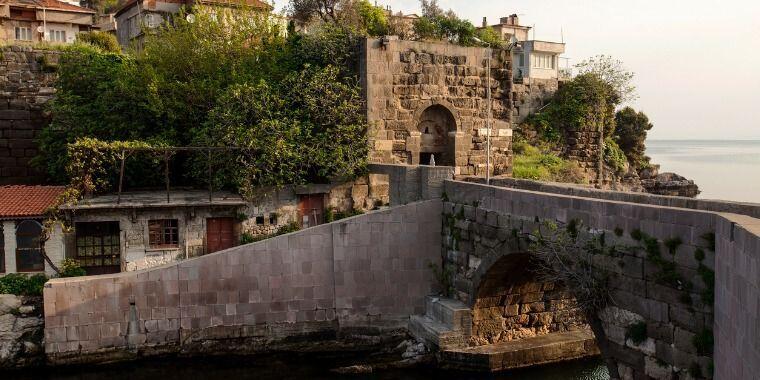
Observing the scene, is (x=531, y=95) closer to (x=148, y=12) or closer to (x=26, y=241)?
(x=148, y=12)

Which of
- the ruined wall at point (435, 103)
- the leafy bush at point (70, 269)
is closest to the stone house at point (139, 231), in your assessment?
the leafy bush at point (70, 269)

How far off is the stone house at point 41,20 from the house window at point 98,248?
59.3 ft

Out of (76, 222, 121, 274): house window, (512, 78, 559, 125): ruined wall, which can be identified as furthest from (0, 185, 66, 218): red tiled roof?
(512, 78, 559, 125): ruined wall

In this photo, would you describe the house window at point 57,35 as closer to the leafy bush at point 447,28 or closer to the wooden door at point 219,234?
the leafy bush at point 447,28

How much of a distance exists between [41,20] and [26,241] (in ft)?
72.9

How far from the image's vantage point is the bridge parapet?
7453 mm

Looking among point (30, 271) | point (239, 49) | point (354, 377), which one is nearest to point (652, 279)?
point (354, 377)

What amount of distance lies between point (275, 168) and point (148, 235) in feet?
13.2

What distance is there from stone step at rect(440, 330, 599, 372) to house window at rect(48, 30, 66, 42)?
3160 cm

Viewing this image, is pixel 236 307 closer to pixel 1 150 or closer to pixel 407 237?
pixel 407 237

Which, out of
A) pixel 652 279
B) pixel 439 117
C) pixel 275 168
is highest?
pixel 439 117

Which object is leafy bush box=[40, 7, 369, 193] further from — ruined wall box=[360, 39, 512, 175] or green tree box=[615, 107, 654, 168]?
green tree box=[615, 107, 654, 168]

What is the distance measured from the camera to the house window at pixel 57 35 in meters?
36.7

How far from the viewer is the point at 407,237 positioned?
53.4ft
